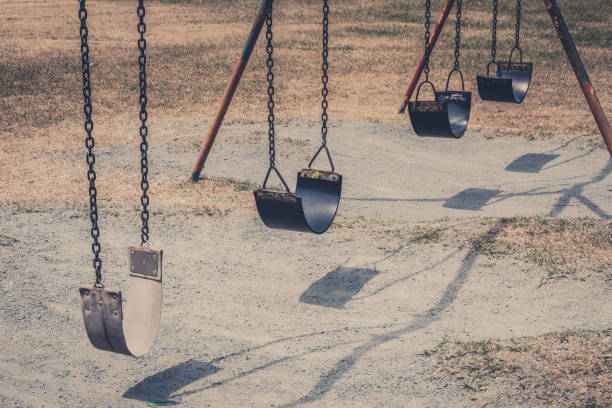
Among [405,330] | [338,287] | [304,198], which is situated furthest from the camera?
[338,287]

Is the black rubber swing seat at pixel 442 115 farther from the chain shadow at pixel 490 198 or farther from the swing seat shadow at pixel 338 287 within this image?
the swing seat shadow at pixel 338 287

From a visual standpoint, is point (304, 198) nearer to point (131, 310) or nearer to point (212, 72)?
point (131, 310)

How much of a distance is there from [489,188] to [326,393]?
5907 mm

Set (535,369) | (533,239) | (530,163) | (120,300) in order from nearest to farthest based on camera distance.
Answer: (120,300) < (535,369) < (533,239) < (530,163)

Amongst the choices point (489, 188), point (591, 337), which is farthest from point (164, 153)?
point (591, 337)

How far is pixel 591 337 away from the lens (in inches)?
223

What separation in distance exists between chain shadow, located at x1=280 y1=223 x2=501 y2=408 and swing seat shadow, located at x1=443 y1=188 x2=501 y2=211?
1.71 metres

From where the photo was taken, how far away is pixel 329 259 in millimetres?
7703

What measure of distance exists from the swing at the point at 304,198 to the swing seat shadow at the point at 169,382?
1232 mm

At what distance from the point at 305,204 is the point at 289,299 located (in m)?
1.05

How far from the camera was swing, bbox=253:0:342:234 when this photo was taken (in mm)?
5879

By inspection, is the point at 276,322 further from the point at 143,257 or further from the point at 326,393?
the point at 143,257

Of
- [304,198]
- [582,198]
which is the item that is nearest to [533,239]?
[582,198]

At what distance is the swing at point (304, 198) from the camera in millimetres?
5879
